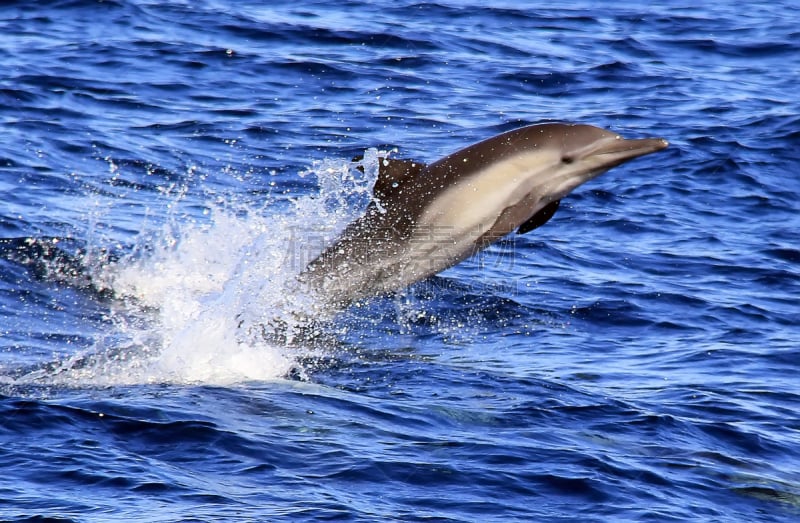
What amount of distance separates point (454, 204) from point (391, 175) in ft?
1.90

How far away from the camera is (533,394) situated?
946 centimetres

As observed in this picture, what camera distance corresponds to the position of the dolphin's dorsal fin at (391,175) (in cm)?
955

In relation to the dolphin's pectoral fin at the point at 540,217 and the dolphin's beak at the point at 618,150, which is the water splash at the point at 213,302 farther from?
the dolphin's beak at the point at 618,150

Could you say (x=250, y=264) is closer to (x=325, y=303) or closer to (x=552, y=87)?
(x=325, y=303)

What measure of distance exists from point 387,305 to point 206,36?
11292 millimetres

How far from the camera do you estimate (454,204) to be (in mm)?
9797

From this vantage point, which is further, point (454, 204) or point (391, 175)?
point (454, 204)

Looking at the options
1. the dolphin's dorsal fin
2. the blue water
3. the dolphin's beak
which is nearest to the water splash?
the blue water

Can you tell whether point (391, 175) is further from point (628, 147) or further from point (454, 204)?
point (628, 147)

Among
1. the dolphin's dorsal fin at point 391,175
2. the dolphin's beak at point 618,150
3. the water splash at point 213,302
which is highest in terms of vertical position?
the dolphin's beak at point 618,150

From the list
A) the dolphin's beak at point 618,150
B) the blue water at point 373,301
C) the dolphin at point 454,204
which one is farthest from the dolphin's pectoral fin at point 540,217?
the blue water at point 373,301

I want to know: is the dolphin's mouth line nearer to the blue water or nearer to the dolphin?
the dolphin

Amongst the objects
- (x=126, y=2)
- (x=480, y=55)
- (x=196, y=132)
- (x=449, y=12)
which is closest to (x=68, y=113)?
(x=196, y=132)

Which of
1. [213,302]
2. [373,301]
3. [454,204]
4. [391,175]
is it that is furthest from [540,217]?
[213,302]
